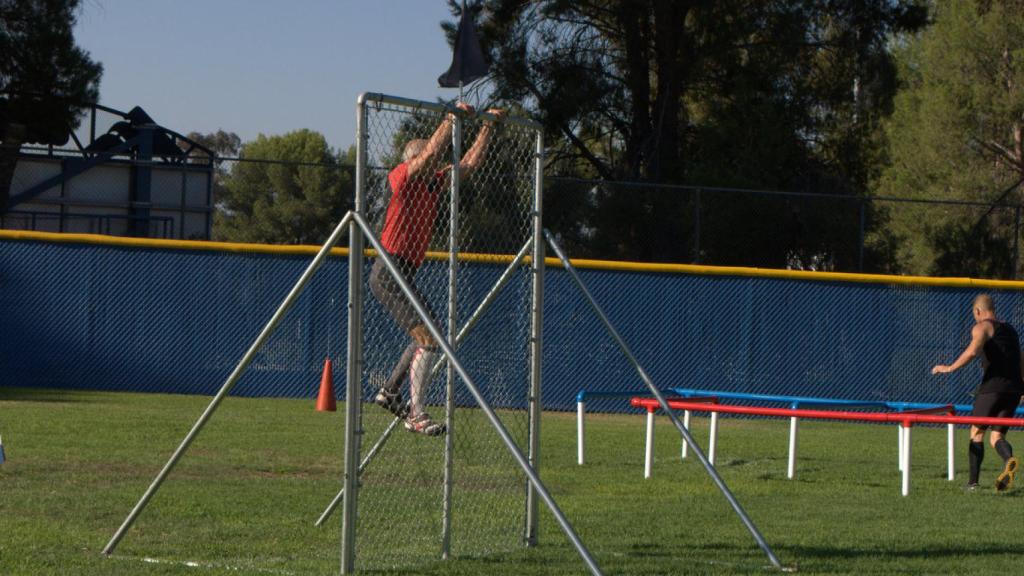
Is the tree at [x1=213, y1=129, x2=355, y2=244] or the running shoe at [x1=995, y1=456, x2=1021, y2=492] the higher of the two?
the tree at [x1=213, y1=129, x2=355, y2=244]

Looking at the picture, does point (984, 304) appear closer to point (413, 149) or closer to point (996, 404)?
point (996, 404)

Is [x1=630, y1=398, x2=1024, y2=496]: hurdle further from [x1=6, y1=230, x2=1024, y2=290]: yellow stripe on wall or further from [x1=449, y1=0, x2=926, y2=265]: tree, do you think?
[x1=449, y1=0, x2=926, y2=265]: tree

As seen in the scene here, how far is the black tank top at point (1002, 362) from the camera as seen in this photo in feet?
41.0

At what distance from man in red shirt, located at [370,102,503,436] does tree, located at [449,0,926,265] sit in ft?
68.2

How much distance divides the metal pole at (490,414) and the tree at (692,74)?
21991 millimetres

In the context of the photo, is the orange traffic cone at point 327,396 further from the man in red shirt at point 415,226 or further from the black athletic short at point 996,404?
the man in red shirt at point 415,226

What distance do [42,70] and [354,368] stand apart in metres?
24.8

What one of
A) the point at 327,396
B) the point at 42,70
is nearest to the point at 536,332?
the point at 327,396

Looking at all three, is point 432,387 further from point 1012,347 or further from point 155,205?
point 155,205

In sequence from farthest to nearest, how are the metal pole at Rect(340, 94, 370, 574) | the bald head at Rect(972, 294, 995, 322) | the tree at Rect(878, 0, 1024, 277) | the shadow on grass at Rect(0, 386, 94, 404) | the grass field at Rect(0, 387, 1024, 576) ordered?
1. the tree at Rect(878, 0, 1024, 277)
2. the shadow on grass at Rect(0, 386, 94, 404)
3. the bald head at Rect(972, 294, 995, 322)
4. the grass field at Rect(0, 387, 1024, 576)
5. the metal pole at Rect(340, 94, 370, 574)

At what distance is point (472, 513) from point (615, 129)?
69.5ft

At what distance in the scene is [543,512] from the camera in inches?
389

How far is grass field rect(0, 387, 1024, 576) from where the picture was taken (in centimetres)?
755

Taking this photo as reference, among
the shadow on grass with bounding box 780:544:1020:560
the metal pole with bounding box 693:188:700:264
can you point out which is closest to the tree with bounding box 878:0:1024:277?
the metal pole with bounding box 693:188:700:264
